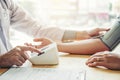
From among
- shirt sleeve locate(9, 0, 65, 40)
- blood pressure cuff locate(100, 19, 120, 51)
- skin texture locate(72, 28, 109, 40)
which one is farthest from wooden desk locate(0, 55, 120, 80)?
shirt sleeve locate(9, 0, 65, 40)

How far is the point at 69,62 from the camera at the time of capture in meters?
1.08

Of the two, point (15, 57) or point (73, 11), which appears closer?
point (15, 57)

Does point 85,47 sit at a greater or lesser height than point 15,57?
lesser

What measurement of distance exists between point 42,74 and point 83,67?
198mm

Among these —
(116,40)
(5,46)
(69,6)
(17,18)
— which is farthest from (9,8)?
(69,6)

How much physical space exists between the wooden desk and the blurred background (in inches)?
46.1

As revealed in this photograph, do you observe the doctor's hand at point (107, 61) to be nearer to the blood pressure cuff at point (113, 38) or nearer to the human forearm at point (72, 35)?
the blood pressure cuff at point (113, 38)

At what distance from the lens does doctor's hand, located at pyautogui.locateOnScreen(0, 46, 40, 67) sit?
979mm

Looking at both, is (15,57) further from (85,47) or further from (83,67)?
(85,47)

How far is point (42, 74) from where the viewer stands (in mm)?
875

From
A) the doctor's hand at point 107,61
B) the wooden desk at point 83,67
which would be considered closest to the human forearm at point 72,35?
the wooden desk at point 83,67

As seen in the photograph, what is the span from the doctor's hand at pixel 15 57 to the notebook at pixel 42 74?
4 cm

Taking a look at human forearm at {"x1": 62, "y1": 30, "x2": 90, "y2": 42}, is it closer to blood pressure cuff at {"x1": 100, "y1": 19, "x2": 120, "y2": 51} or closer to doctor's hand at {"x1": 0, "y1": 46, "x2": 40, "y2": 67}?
blood pressure cuff at {"x1": 100, "y1": 19, "x2": 120, "y2": 51}

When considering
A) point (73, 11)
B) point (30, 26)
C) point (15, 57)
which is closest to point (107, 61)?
point (15, 57)
